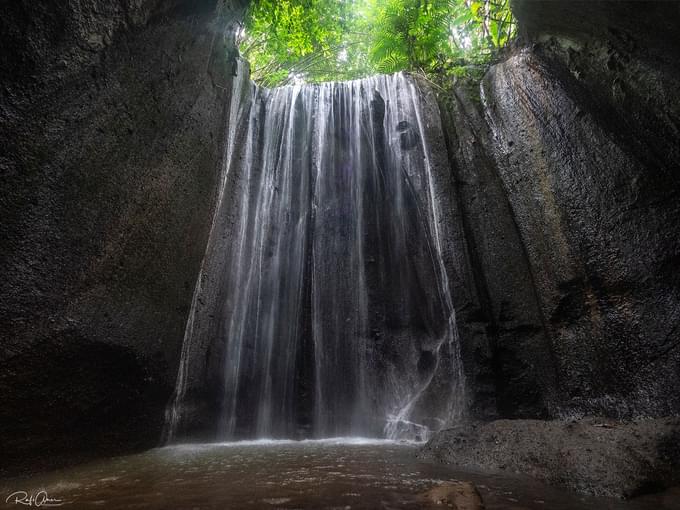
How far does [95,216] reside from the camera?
4242mm

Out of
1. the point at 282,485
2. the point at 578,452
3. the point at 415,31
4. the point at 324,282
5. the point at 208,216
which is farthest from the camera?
the point at 415,31

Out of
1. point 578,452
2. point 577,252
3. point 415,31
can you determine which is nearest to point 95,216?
point 578,452

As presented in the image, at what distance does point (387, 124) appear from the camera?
8.81 meters

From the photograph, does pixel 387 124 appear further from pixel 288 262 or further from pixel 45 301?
pixel 45 301

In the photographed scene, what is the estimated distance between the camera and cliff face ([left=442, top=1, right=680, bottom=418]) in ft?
15.2

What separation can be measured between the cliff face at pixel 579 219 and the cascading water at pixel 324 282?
3.02 feet

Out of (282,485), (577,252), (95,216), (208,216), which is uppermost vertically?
(208,216)

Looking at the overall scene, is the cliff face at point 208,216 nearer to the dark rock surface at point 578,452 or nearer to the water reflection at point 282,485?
the water reflection at point 282,485

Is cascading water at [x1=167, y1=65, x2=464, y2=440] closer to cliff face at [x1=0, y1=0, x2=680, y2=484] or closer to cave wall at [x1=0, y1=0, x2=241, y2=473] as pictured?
cliff face at [x1=0, y1=0, x2=680, y2=484]

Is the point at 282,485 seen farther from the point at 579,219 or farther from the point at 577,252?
the point at 579,219

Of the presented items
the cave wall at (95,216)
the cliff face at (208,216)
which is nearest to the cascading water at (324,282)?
the cliff face at (208,216)

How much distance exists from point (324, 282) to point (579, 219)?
177 inches

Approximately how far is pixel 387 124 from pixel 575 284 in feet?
17.0

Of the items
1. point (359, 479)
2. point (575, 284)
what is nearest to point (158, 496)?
point (359, 479)
